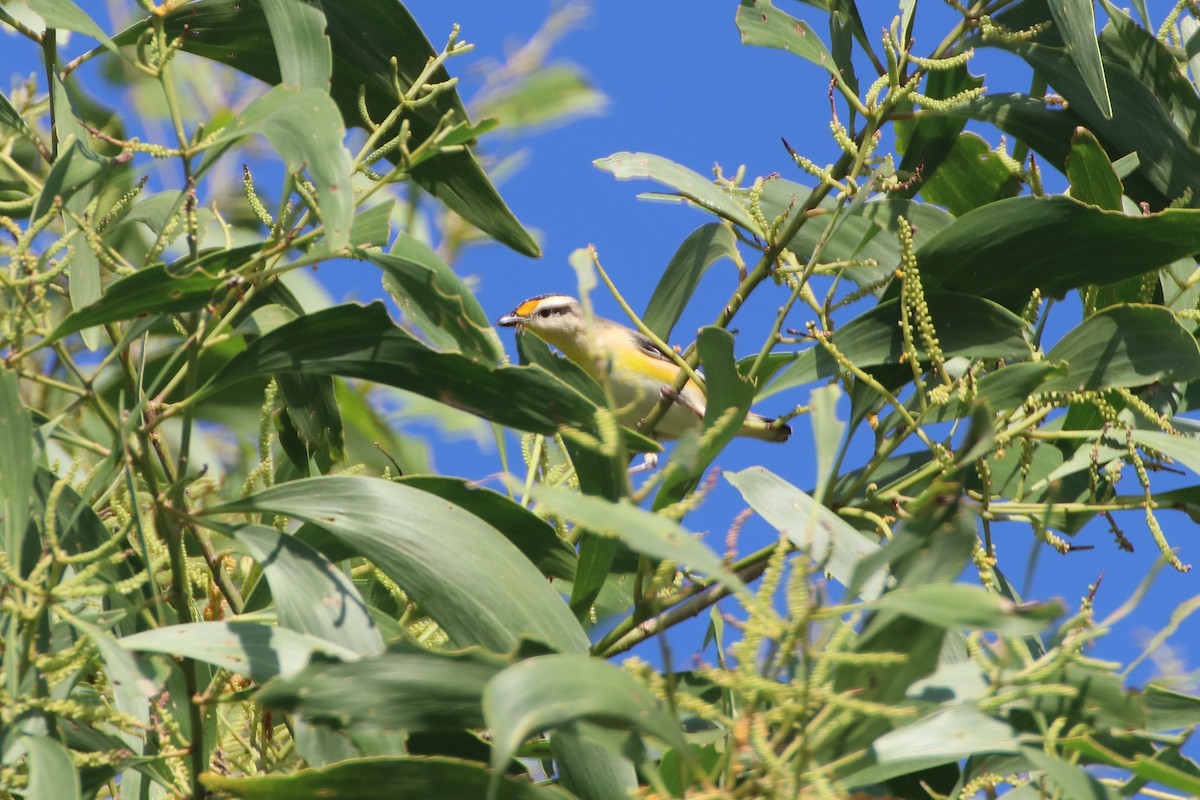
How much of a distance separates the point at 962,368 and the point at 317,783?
165cm

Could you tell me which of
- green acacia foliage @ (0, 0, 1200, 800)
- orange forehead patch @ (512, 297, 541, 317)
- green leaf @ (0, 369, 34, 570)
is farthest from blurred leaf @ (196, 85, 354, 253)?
orange forehead patch @ (512, 297, 541, 317)

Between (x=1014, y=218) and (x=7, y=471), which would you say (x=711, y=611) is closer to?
(x=1014, y=218)

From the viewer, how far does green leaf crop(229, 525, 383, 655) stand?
1768 millimetres

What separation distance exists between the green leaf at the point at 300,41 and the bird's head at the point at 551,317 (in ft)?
12.8

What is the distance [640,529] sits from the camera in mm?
1265

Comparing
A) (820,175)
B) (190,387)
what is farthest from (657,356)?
(190,387)

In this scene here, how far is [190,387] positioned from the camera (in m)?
1.86

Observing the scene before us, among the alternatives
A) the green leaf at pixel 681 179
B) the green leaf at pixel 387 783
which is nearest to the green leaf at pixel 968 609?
the green leaf at pixel 387 783

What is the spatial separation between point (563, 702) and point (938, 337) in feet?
4.05

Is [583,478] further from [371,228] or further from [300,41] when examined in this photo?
[300,41]

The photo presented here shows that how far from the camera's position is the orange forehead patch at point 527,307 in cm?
622

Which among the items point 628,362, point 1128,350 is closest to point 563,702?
point 1128,350

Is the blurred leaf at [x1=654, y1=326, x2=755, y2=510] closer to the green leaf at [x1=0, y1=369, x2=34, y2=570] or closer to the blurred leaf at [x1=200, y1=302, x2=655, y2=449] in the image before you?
the blurred leaf at [x1=200, y1=302, x2=655, y2=449]

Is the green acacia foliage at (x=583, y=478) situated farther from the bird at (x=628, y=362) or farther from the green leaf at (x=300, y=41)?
the bird at (x=628, y=362)
